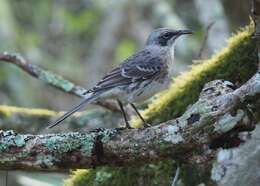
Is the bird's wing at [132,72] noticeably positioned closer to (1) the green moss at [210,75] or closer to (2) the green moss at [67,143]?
(1) the green moss at [210,75]

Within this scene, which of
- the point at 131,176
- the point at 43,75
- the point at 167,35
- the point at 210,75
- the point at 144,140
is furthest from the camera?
the point at 167,35

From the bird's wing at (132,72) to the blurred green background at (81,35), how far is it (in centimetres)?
201

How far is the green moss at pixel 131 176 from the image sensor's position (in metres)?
4.66

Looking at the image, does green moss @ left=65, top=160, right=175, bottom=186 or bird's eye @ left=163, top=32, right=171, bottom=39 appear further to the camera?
bird's eye @ left=163, top=32, right=171, bottom=39

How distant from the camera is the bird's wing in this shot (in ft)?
18.1

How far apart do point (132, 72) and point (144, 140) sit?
186 cm

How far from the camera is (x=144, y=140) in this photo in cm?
398

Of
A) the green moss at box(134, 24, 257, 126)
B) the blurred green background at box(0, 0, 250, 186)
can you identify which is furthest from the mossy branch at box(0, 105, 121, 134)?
the blurred green background at box(0, 0, 250, 186)

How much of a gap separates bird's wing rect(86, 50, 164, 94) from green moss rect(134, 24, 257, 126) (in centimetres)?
31

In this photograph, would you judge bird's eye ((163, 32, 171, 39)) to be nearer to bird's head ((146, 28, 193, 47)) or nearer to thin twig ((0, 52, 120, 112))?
bird's head ((146, 28, 193, 47))

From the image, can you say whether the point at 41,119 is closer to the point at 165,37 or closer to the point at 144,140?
the point at 165,37

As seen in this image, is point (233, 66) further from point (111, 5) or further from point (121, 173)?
point (111, 5)

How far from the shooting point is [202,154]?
3.97 meters

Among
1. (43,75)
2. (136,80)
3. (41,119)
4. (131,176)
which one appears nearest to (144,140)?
(131,176)
